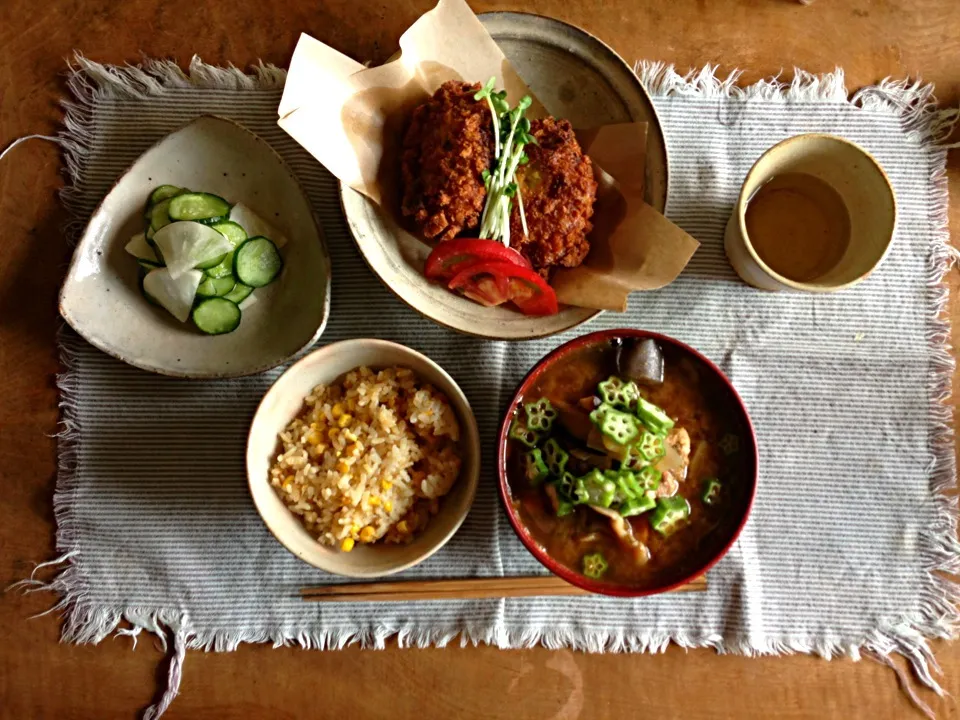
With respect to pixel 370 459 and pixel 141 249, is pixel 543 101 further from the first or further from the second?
pixel 141 249

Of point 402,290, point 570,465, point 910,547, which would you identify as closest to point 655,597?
point 570,465

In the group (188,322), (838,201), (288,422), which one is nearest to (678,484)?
(838,201)

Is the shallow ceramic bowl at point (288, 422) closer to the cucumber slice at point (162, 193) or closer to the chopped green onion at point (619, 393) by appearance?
the chopped green onion at point (619, 393)

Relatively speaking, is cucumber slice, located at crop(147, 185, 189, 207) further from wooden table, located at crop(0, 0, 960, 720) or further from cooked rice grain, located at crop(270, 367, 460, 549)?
cooked rice grain, located at crop(270, 367, 460, 549)

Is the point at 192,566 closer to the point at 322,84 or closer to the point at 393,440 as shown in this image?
the point at 393,440

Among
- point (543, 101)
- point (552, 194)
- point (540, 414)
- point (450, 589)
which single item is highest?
point (543, 101)

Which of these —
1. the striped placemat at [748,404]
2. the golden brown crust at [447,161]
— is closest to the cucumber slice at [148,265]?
the striped placemat at [748,404]
